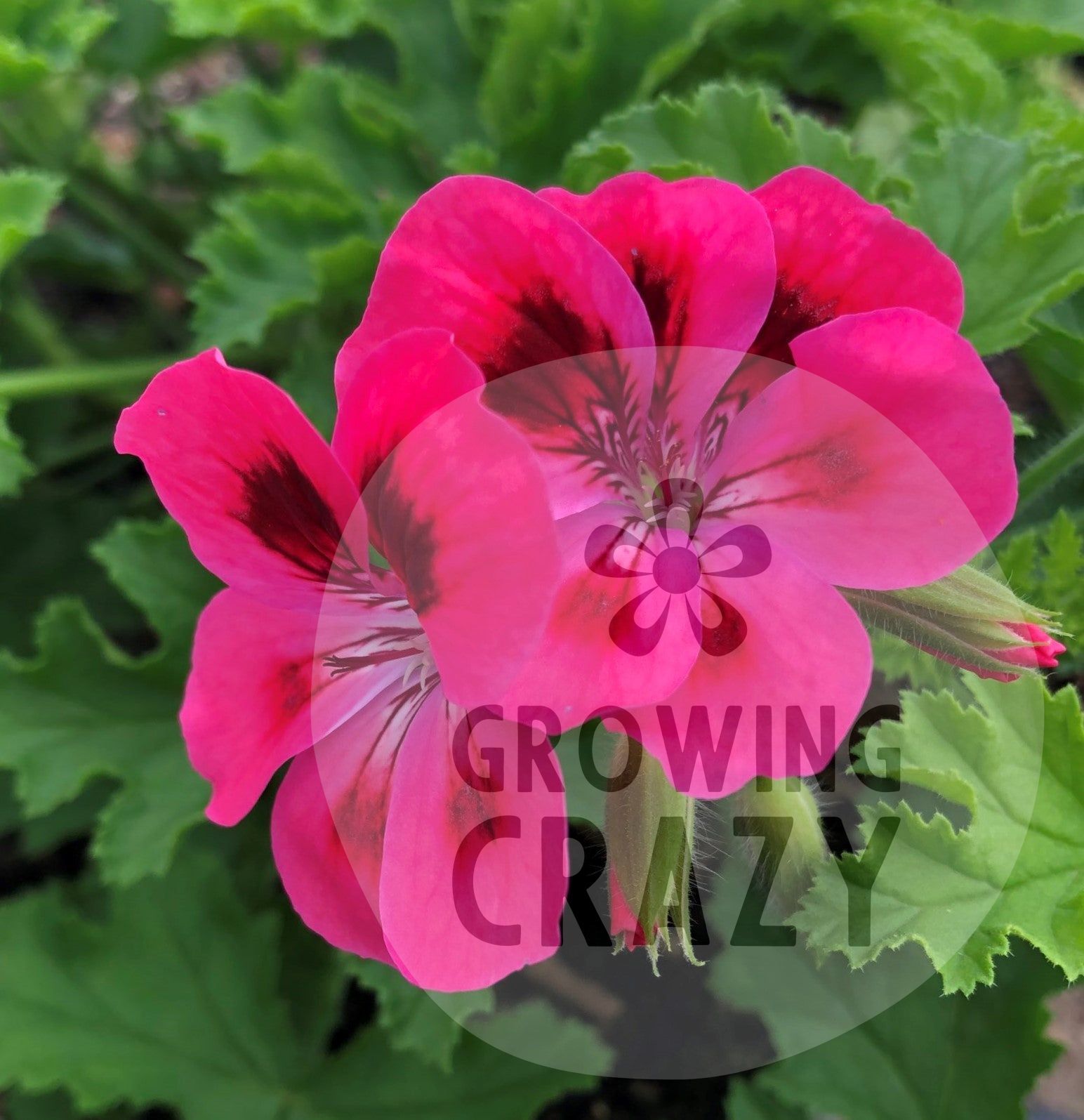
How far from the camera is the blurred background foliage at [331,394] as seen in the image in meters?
1.26

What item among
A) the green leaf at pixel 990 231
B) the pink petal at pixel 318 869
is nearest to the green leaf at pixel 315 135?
the green leaf at pixel 990 231

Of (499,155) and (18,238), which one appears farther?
(499,155)

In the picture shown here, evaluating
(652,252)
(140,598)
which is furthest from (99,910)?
(652,252)

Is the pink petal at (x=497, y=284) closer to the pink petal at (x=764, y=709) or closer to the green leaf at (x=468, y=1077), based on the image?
the pink petal at (x=764, y=709)

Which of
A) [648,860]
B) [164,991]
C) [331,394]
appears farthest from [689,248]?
[164,991]

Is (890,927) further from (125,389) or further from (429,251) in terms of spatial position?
(125,389)

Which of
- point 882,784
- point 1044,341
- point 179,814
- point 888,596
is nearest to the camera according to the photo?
point 888,596

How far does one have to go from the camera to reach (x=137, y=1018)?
5.14ft

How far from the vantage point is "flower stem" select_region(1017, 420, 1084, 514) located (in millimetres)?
1210

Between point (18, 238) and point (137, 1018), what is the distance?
1.05 m

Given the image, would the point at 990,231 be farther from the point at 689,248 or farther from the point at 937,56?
the point at 689,248

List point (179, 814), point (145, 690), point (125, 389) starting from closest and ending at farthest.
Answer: point (179, 814)
point (145, 690)
point (125, 389)

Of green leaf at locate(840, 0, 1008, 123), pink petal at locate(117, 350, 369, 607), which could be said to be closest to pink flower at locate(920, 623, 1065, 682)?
pink petal at locate(117, 350, 369, 607)

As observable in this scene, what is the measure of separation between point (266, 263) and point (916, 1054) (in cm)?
133
